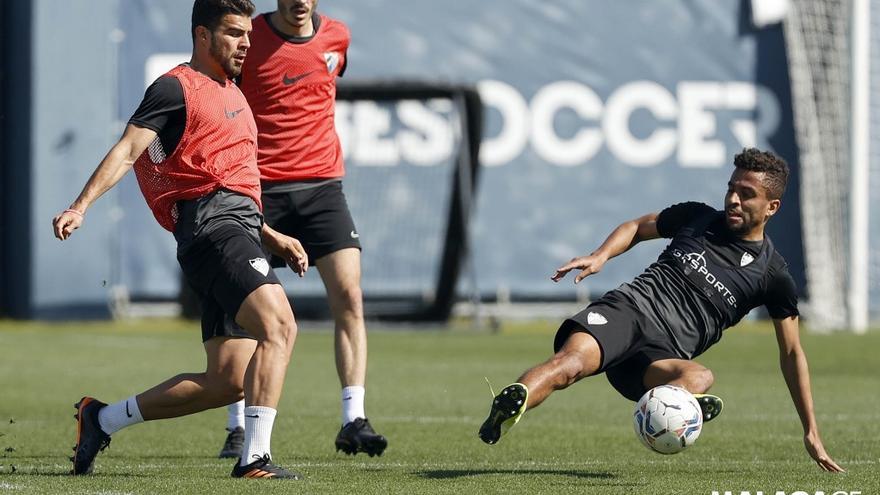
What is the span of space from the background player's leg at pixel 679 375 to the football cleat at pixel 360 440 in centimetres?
140

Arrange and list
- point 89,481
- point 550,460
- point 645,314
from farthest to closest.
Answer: point 550,460, point 645,314, point 89,481

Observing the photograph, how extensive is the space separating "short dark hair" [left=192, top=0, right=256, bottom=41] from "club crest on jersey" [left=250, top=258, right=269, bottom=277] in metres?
1.09

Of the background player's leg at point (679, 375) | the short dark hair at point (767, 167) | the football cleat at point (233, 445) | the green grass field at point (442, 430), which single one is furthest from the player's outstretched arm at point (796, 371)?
the football cleat at point (233, 445)

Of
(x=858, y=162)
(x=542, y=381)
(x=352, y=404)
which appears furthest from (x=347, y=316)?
(x=858, y=162)

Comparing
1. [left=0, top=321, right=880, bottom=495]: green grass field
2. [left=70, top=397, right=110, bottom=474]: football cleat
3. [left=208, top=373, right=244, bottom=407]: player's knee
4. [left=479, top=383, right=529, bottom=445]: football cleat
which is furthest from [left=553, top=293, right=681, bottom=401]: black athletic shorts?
[left=70, top=397, right=110, bottom=474]: football cleat

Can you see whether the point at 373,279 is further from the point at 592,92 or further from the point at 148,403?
the point at 148,403

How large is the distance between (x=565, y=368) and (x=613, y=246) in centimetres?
78

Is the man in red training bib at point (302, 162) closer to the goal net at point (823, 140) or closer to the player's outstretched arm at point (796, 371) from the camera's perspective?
the player's outstretched arm at point (796, 371)

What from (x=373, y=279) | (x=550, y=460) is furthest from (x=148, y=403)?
(x=373, y=279)

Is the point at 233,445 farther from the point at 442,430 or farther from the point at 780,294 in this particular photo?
the point at 780,294

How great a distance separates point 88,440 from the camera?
24.3ft

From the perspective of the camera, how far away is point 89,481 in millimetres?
7047

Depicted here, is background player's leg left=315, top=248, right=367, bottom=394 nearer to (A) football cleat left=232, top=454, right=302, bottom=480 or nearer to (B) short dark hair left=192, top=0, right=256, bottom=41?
(A) football cleat left=232, top=454, right=302, bottom=480

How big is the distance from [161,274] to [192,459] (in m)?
13.5
